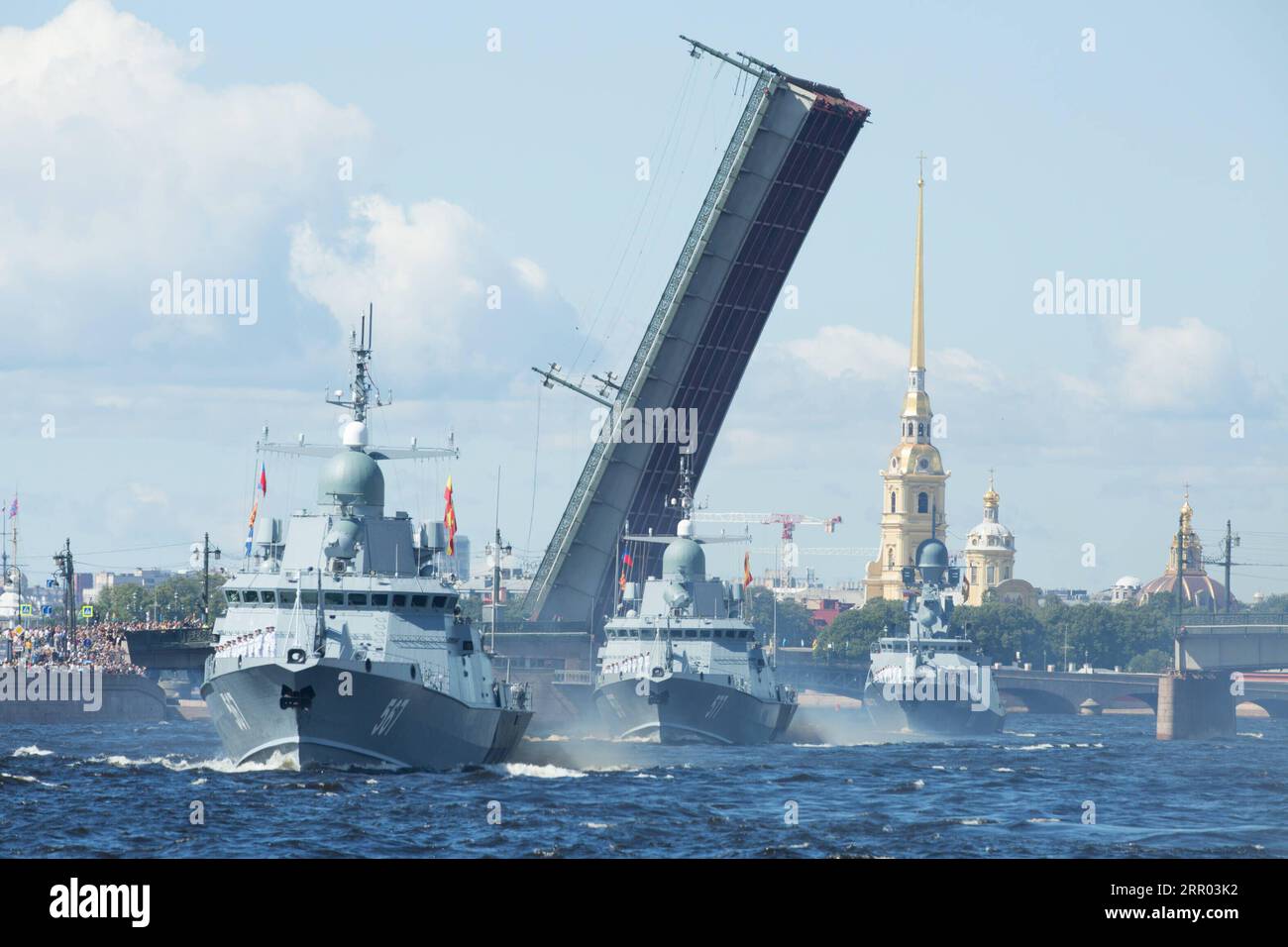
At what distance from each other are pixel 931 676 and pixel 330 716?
51661 mm

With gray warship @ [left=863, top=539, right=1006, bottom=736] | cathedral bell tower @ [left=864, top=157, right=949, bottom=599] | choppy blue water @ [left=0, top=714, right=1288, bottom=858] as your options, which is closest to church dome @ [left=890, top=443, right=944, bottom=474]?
cathedral bell tower @ [left=864, top=157, right=949, bottom=599]

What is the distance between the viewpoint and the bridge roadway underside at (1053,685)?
4615 inches

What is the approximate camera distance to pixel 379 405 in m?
45.4

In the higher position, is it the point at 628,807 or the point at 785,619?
the point at 785,619

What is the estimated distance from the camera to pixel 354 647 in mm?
40156

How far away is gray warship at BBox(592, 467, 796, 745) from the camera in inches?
2506

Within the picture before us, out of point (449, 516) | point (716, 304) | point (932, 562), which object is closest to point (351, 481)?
point (449, 516)

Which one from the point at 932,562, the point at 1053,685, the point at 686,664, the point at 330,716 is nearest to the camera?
the point at 330,716

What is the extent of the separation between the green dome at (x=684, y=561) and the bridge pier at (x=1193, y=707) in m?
27.3

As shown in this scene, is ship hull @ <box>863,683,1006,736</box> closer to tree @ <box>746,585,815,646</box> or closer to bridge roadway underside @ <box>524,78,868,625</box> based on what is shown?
bridge roadway underside @ <box>524,78,868,625</box>

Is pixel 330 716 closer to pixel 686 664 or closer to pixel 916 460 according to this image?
pixel 686 664

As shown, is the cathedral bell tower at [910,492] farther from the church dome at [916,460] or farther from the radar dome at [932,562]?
the radar dome at [932,562]

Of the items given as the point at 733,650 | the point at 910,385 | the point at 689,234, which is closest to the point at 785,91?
the point at 689,234
